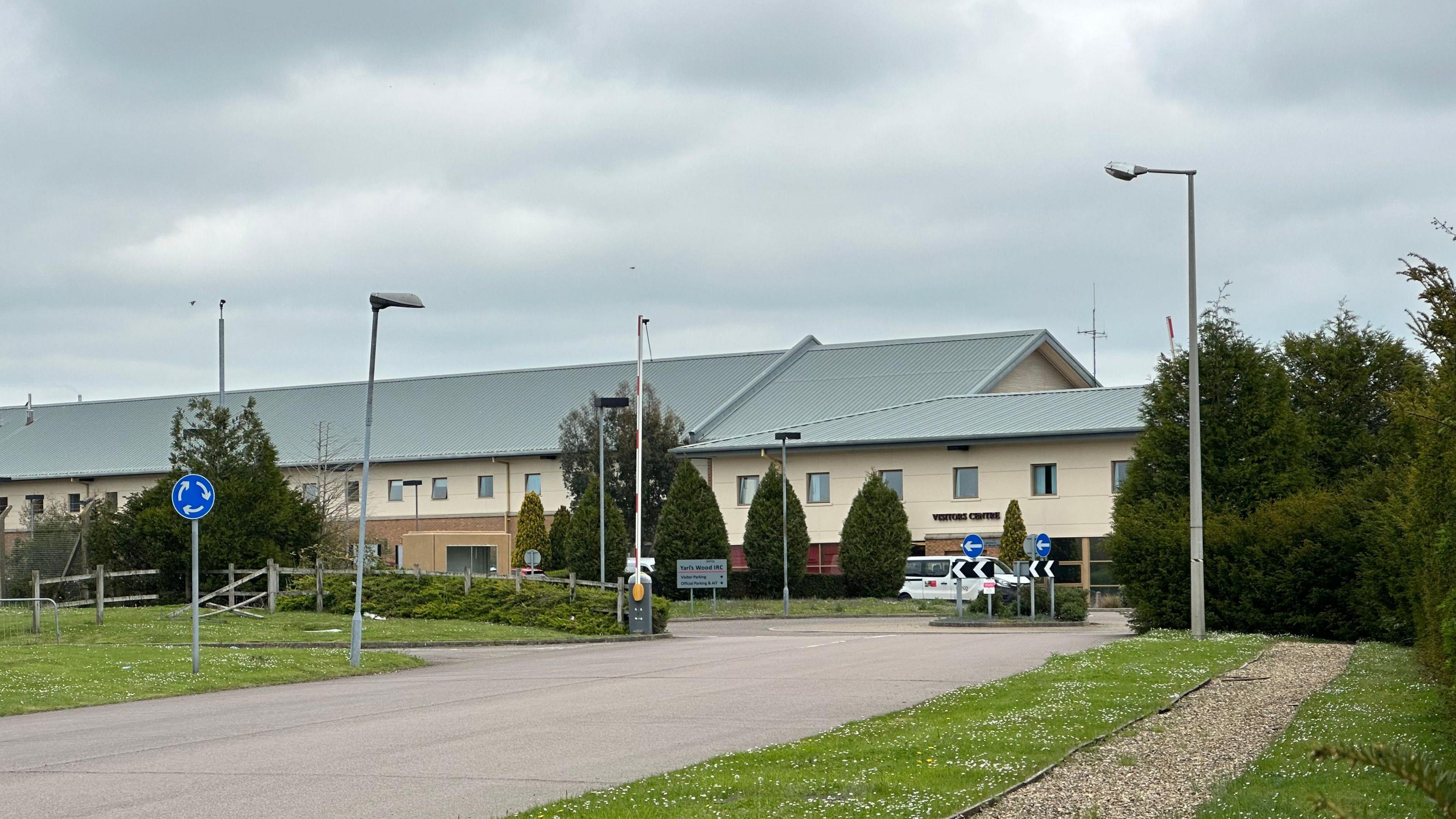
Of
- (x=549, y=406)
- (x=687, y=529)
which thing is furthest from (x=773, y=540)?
(x=549, y=406)

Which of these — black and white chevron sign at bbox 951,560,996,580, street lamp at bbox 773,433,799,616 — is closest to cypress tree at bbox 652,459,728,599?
street lamp at bbox 773,433,799,616

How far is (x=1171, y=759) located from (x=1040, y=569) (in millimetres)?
29476

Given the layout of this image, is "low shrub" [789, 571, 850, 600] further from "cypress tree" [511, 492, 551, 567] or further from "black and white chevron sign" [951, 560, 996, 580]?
"black and white chevron sign" [951, 560, 996, 580]

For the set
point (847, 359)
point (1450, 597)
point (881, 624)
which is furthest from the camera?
point (847, 359)

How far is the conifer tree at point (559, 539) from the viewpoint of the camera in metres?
62.6

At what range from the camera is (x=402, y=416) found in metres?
81.2

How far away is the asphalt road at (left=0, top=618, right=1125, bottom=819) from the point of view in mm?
10352

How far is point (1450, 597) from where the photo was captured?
36.4 feet

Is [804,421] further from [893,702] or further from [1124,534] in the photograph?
[893,702]

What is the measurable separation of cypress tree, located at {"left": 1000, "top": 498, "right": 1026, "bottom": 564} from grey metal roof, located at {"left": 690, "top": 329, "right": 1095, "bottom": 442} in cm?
1054

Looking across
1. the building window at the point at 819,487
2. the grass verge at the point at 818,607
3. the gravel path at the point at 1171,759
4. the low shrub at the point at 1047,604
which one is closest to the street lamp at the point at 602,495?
the grass verge at the point at 818,607

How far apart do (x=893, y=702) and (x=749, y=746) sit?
4.26m

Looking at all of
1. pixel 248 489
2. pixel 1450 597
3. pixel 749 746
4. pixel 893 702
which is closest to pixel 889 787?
pixel 749 746

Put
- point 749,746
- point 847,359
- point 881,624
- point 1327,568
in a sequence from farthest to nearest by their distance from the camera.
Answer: point 847,359, point 881,624, point 1327,568, point 749,746
